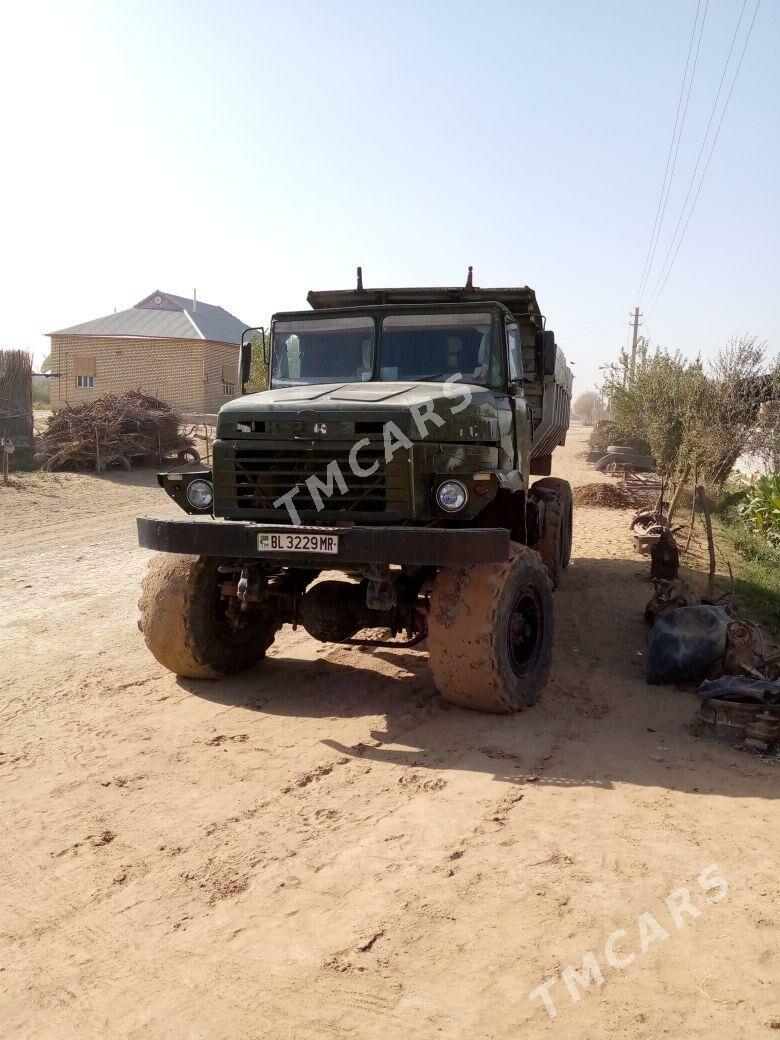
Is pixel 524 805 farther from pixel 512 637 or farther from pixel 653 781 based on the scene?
pixel 512 637

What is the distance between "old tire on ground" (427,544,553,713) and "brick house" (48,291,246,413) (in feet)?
103

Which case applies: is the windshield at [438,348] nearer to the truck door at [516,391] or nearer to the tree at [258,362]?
the truck door at [516,391]

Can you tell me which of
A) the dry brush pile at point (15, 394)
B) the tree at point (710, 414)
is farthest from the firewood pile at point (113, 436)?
the tree at point (710, 414)

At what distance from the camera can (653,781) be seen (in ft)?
15.8

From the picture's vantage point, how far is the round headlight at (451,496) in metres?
5.52

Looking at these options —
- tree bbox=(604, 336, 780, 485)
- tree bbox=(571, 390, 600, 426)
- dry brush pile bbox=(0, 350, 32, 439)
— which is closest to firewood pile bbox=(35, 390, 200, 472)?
dry brush pile bbox=(0, 350, 32, 439)

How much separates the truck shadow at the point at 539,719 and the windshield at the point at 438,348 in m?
2.27

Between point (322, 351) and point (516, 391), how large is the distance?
4.96ft

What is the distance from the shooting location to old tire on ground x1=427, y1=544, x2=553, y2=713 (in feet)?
17.7

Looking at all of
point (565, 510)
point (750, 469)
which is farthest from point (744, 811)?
point (750, 469)

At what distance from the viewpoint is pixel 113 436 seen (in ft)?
68.5

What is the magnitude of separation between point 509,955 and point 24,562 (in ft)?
30.6

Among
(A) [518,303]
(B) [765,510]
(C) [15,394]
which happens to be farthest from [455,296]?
(C) [15,394]

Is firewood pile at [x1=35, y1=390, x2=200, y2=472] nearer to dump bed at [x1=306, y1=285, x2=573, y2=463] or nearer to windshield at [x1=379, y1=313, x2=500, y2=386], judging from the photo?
dump bed at [x1=306, y1=285, x2=573, y2=463]
